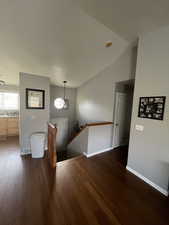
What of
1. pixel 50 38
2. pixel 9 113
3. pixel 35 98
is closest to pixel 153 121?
pixel 50 38

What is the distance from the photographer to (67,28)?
1.97m

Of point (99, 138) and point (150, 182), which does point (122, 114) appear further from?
point (150, 182)

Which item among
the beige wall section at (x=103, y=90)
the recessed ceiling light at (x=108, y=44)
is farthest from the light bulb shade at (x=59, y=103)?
the recessed ceiling light at (x=108, y=44)

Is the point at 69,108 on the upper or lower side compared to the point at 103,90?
lower

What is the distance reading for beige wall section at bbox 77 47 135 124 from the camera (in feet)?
9.79

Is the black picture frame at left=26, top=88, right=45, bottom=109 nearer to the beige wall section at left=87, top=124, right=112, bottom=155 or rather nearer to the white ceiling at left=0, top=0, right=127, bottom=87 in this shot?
the white ceiling at left=0, top=0, right=127, bottom=87

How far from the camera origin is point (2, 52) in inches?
88.1

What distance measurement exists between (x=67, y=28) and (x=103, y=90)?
88.9 inches

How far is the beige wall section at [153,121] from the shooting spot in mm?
1816

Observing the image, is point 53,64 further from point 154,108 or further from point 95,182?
point 95,182

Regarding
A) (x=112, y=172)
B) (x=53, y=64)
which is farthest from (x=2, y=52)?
(x=112, y=172)

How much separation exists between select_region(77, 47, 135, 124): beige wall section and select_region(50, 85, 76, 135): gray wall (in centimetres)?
58

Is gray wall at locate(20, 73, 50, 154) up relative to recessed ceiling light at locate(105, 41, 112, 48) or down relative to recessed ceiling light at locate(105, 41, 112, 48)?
down

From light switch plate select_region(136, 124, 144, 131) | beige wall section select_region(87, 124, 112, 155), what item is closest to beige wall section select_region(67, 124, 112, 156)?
beige wall section select_region(87, 124, 112, 155)
